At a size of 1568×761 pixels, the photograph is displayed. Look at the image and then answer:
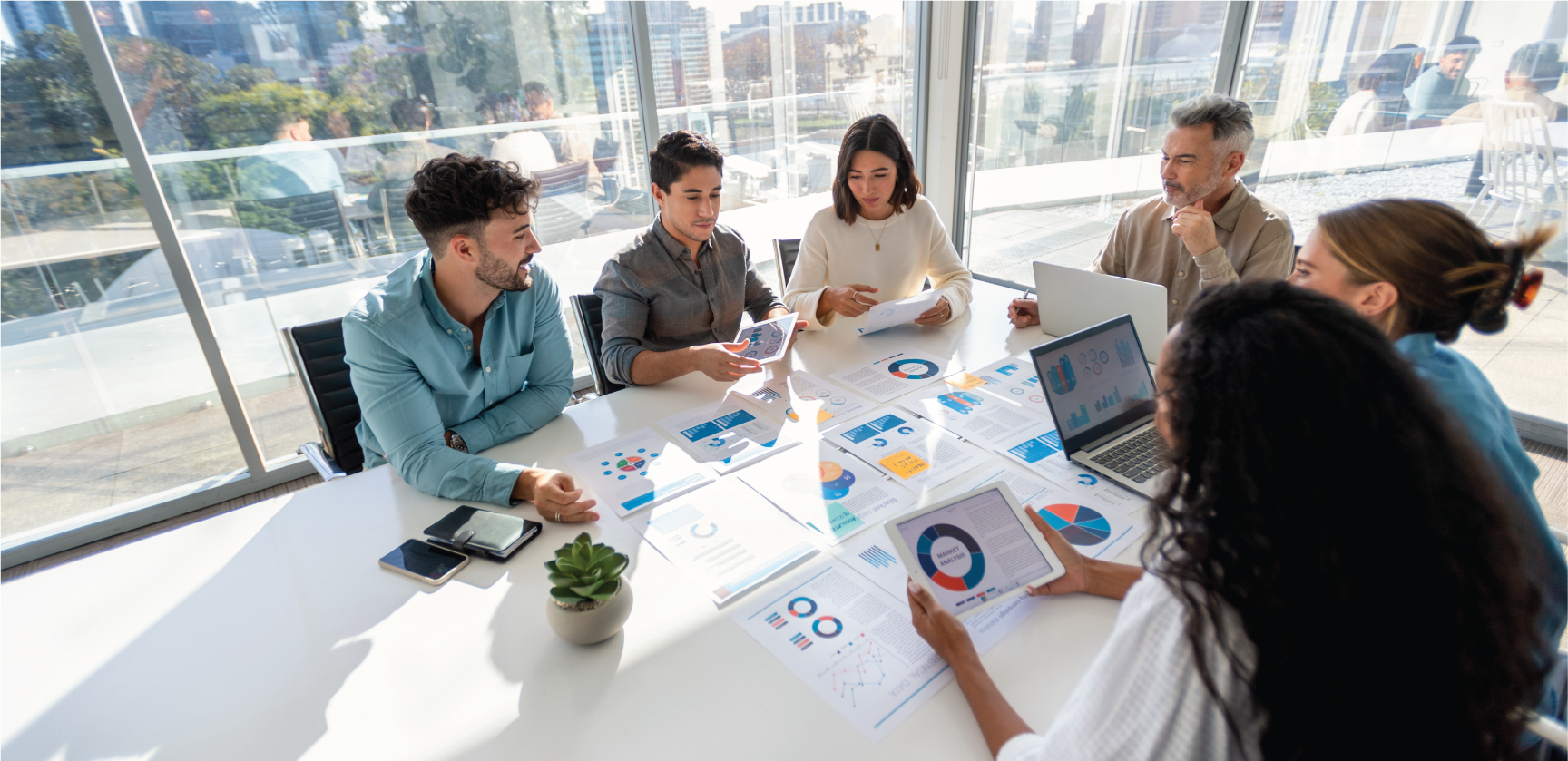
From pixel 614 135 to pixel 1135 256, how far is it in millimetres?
2546

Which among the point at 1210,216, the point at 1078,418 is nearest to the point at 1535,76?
the point at 1210,216

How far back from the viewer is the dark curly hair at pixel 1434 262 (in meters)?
1.12

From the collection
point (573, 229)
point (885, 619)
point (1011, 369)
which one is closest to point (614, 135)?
point (573, 229)

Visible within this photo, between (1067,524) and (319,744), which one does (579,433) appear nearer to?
(319,744)

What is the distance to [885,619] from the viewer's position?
1111 mm

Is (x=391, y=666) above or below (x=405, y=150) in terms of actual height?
below

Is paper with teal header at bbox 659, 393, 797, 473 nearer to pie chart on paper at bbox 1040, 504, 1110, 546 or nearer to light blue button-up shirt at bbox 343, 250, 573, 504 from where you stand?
light blue button-up shirt at bbox 343, 250, 573, 504

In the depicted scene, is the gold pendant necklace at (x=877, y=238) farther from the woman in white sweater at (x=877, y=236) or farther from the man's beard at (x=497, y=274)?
the man's beard at (x=497, y=274)

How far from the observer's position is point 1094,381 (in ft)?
5.08

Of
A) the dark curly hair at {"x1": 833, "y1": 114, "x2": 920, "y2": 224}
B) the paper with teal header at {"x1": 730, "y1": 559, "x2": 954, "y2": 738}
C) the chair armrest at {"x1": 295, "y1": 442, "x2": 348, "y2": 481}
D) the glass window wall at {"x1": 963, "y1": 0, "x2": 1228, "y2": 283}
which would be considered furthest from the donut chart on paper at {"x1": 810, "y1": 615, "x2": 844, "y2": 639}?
the glass window wall at {"x1": 963, "y1": 0, "x2": 1228, "y2": 283}

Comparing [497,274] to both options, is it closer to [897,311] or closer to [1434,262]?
[897,311]

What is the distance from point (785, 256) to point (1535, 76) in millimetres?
2990

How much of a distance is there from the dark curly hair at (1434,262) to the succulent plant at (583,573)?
1345 mm

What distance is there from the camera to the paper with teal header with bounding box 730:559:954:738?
0.97 metres
